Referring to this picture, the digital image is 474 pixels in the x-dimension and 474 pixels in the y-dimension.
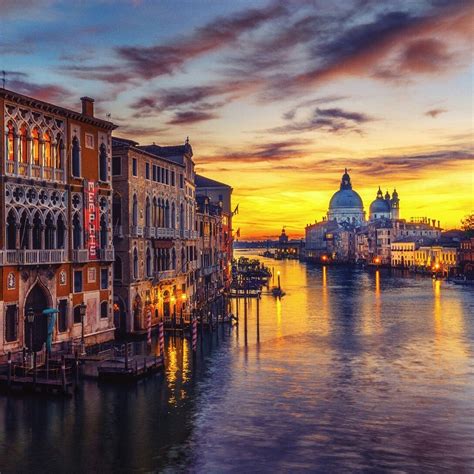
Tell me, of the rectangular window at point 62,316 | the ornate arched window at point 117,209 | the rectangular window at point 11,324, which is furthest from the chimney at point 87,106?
the rectangular window at point 11,324

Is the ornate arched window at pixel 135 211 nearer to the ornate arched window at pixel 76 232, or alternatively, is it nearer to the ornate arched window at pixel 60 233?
the ornate arched window at pixel 76 232

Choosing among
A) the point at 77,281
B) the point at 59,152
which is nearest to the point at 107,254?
the point at 77,281

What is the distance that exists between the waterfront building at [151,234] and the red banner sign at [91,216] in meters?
5.88

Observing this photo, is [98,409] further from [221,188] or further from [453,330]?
[221,188]

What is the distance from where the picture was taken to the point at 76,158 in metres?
39.9

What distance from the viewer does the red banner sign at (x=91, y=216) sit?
132 feet

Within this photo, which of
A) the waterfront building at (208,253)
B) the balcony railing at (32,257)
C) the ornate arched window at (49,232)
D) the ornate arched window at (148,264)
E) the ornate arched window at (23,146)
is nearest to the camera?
the balcony railing at (32,257)

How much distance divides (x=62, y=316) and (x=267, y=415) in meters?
15.1

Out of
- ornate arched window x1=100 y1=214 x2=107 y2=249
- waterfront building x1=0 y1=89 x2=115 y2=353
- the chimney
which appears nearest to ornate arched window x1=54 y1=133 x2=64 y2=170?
waterfront building x1=0 y1=89 x2=115 y2=353

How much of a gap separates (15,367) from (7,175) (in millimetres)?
9342

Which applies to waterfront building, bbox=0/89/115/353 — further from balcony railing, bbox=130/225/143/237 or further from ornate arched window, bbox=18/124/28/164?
balcony railing, bbox=130/225/143/237

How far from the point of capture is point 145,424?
27312 millimetres

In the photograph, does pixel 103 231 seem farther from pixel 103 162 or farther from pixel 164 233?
pixel 164 233

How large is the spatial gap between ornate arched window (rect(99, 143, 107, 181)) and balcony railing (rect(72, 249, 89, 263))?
5038mm
